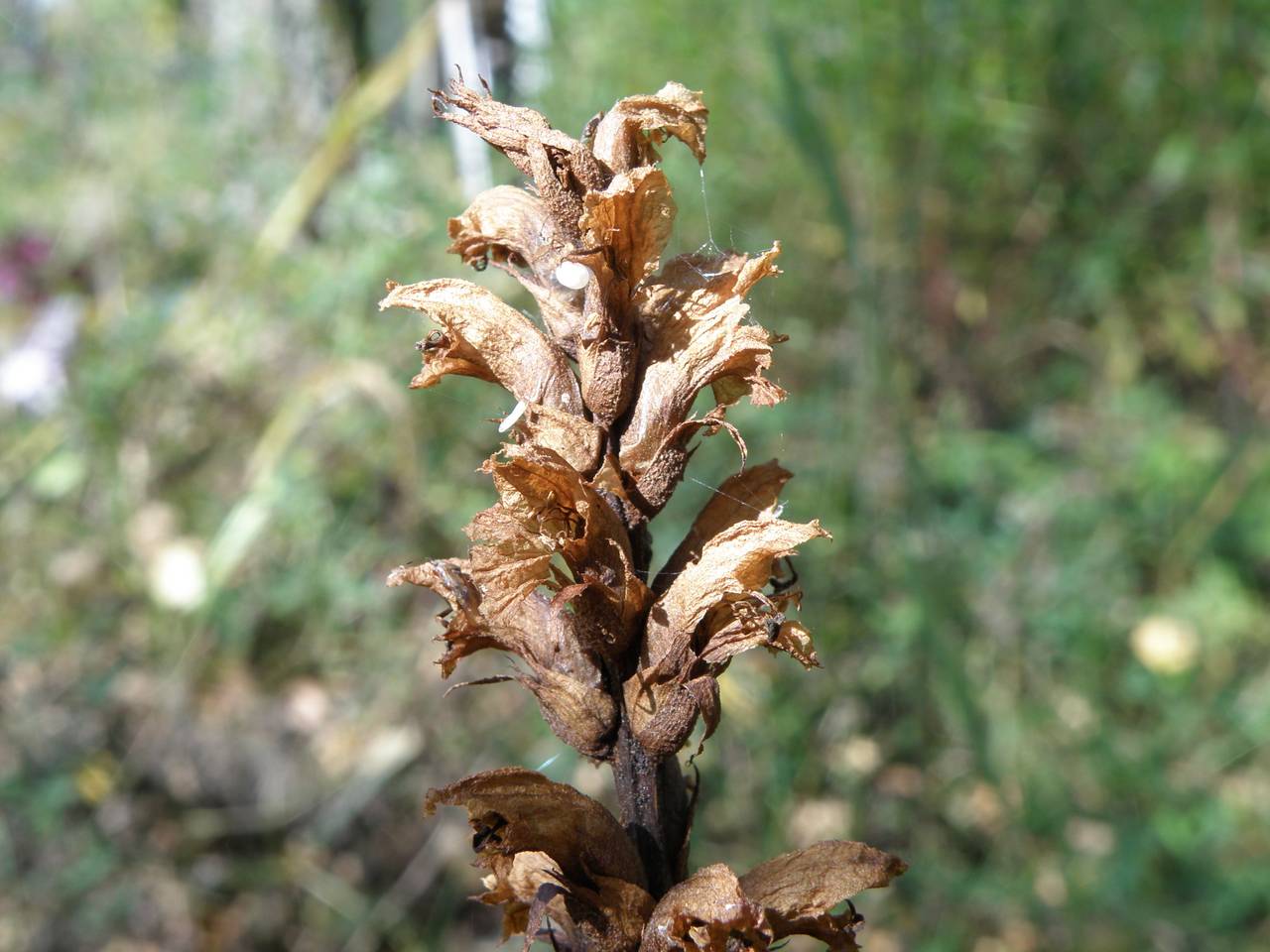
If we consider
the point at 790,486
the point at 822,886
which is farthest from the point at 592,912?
the point at 790,486

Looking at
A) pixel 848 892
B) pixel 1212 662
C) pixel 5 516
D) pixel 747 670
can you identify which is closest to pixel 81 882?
pixel 5 516

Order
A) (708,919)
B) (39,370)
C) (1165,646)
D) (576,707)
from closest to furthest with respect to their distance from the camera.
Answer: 1. (708,919)
2. (576,707)
3. (1165,646)
4. (39,370)

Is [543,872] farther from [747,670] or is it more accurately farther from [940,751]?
[940,751]

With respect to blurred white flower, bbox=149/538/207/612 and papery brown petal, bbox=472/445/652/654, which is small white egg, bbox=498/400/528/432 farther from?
blurred white flower, bbox=149/538/207/612

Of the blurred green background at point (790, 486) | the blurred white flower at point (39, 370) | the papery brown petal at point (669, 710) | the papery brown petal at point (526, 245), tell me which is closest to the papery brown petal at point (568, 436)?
the papery brown petal at point (526, 245)

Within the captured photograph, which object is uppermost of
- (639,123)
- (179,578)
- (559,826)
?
(179,578)

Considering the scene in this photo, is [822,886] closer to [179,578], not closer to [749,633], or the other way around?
[749,633]

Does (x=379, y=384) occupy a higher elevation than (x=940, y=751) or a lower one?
higher
